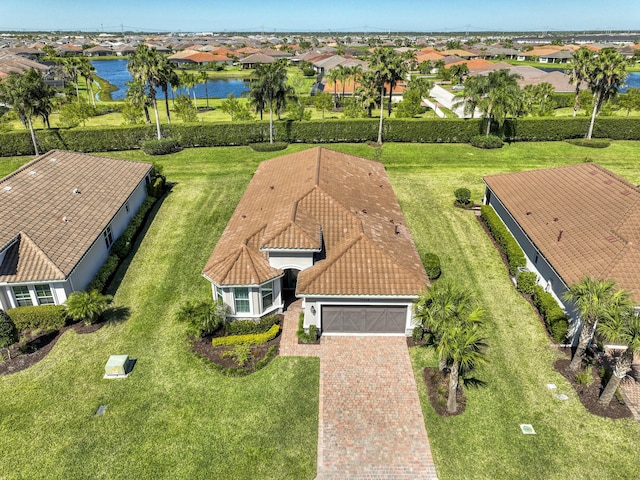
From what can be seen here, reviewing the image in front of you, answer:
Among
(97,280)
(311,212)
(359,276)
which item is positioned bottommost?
(97,280)

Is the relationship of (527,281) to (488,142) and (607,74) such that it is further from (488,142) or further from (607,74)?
(607,74)

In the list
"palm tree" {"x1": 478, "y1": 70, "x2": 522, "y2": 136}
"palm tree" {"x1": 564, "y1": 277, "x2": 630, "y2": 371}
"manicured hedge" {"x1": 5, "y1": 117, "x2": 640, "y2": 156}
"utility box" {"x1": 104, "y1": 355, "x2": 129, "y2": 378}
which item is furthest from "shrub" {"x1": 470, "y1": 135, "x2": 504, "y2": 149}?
"utility box" {"x1": 104, "y1": 355, "x2": 129, "y2": 378}

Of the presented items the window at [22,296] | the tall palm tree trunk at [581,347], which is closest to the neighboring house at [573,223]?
Answer: the tall palm tree trunk at [581,347]

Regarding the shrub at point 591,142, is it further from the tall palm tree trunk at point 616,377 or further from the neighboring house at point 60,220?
the neighboring house at point 60,220

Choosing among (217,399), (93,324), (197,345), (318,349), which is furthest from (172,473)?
(93,324)

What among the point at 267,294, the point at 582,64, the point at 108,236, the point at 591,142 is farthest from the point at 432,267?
the point at 582,64

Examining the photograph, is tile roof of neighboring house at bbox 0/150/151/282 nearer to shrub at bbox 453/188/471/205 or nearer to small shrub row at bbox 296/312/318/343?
small shrub row at bbox 296/312/318/343

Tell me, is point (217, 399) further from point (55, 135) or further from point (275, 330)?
point (55, 135)
